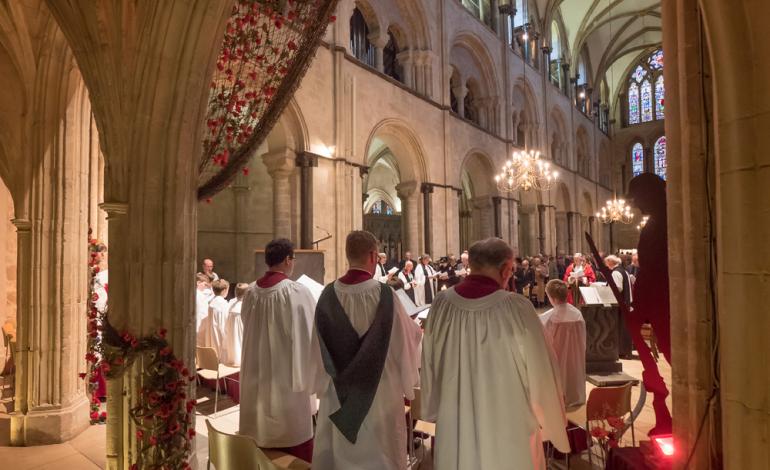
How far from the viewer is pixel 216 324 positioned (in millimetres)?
5734

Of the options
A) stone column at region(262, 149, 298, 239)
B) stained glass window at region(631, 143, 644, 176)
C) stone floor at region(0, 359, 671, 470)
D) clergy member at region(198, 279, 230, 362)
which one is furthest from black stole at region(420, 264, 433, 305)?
stained glass window at region(631, 143, 644, 176)

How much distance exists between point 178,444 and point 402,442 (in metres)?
1.38

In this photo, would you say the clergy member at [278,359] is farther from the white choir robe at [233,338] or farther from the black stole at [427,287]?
the black stole at [427,287]

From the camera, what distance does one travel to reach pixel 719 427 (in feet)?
6.05

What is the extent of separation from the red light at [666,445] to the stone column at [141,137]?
2688mm

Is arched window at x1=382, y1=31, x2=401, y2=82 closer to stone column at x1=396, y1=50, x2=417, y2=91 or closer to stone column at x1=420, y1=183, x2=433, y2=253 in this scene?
stone column at x1=396, y1=50, x2=417, y2=91

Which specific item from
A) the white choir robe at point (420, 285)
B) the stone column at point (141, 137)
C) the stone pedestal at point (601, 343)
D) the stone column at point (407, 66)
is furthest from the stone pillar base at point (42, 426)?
the stone column at point (407, 66)

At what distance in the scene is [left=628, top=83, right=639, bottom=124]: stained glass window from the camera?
3061 cm

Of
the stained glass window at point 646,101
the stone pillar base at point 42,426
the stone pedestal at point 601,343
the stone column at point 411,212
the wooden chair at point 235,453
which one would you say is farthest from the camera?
the stained glass window at point 646,101

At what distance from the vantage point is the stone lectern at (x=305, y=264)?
8.74 metres

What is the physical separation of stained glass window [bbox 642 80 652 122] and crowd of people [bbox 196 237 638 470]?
31.3 m

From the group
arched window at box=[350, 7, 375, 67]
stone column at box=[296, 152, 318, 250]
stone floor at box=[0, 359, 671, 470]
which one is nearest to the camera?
stone floor at box=[0, 359, 671, 470]

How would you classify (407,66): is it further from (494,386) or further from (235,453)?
(235,453)

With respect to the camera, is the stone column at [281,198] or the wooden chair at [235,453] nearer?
Answer: the wooden chair at [235,453]
